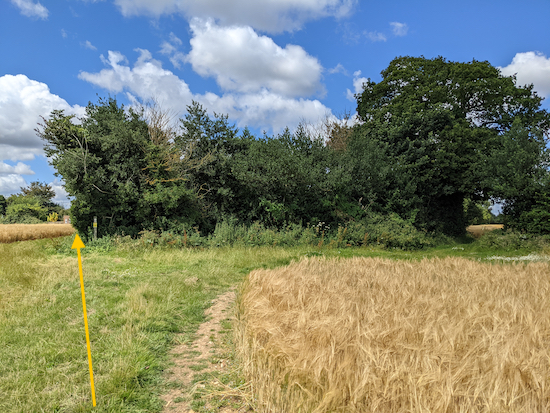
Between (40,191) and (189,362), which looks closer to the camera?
(189,362)

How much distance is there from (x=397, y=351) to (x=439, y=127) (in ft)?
77.9

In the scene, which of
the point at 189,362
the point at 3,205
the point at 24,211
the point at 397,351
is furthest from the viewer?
the point at 3,205

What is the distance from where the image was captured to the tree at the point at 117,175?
14734 mm

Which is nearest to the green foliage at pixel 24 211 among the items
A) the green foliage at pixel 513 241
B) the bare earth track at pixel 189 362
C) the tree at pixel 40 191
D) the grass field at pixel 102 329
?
the tree at pixel 40 191

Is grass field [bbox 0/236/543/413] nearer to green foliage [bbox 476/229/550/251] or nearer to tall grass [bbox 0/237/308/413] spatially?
tall grass [bbox 0/237/308/413]

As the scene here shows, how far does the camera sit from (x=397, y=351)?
107 inches

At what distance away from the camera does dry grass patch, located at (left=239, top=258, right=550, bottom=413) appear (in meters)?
2.23

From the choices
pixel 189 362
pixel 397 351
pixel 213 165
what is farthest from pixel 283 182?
pixel 397 351

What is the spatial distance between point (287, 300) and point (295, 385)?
1.77 meters

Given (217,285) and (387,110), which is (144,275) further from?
(387,110)

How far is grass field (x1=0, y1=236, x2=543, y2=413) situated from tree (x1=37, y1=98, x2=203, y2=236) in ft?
16.1

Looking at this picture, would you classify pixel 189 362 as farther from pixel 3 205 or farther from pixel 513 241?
pixel 3 205

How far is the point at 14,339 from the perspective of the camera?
176 inches

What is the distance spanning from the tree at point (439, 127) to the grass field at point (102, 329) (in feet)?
52.2
